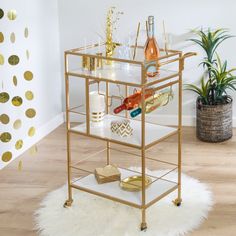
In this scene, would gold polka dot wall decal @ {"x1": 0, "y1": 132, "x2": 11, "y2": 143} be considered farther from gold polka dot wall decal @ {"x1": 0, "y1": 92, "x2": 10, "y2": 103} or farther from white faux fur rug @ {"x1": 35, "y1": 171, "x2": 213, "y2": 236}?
white faux fur rug @ {"x1": 35, "y1": 171, "x2": 213, "y2": 236}

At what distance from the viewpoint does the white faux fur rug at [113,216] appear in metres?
3.13

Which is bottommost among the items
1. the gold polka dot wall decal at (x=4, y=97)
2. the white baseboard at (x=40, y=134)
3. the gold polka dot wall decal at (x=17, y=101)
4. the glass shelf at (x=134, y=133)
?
the white baseboard at (x=40, y=134)

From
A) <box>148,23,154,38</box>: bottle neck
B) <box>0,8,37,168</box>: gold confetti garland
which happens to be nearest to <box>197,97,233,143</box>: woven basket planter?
<box>0,8,37,168</box>: gold confetti garland

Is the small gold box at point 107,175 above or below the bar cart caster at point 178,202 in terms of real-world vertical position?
above

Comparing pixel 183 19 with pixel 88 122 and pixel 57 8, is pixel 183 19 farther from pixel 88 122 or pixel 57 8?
pixel 88 122

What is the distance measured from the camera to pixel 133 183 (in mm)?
3336

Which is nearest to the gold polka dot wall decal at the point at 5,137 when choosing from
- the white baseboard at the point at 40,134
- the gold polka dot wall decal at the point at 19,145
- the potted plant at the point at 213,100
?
the gold polka dot wall decal at the point at 19,145

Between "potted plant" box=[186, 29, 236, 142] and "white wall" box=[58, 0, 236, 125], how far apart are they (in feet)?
0.43

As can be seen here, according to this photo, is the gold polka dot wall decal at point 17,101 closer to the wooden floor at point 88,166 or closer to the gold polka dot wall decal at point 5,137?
the gold polka dot wall decal at point 5,137

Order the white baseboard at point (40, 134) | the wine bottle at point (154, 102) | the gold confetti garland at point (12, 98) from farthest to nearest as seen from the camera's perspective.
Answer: the white baseboard at point (40, 134)
the gold confetti garland at point (12, 98)
the wine bottle at point (154, 102)

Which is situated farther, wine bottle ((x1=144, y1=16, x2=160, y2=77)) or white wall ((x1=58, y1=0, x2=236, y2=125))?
white wall ((x1=58, y1=0, x2=236, y2=125))

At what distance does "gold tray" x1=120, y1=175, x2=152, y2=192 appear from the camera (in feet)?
10.6

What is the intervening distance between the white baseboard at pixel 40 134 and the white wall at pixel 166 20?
57 cm

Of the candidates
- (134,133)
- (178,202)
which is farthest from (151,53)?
(178,202)
